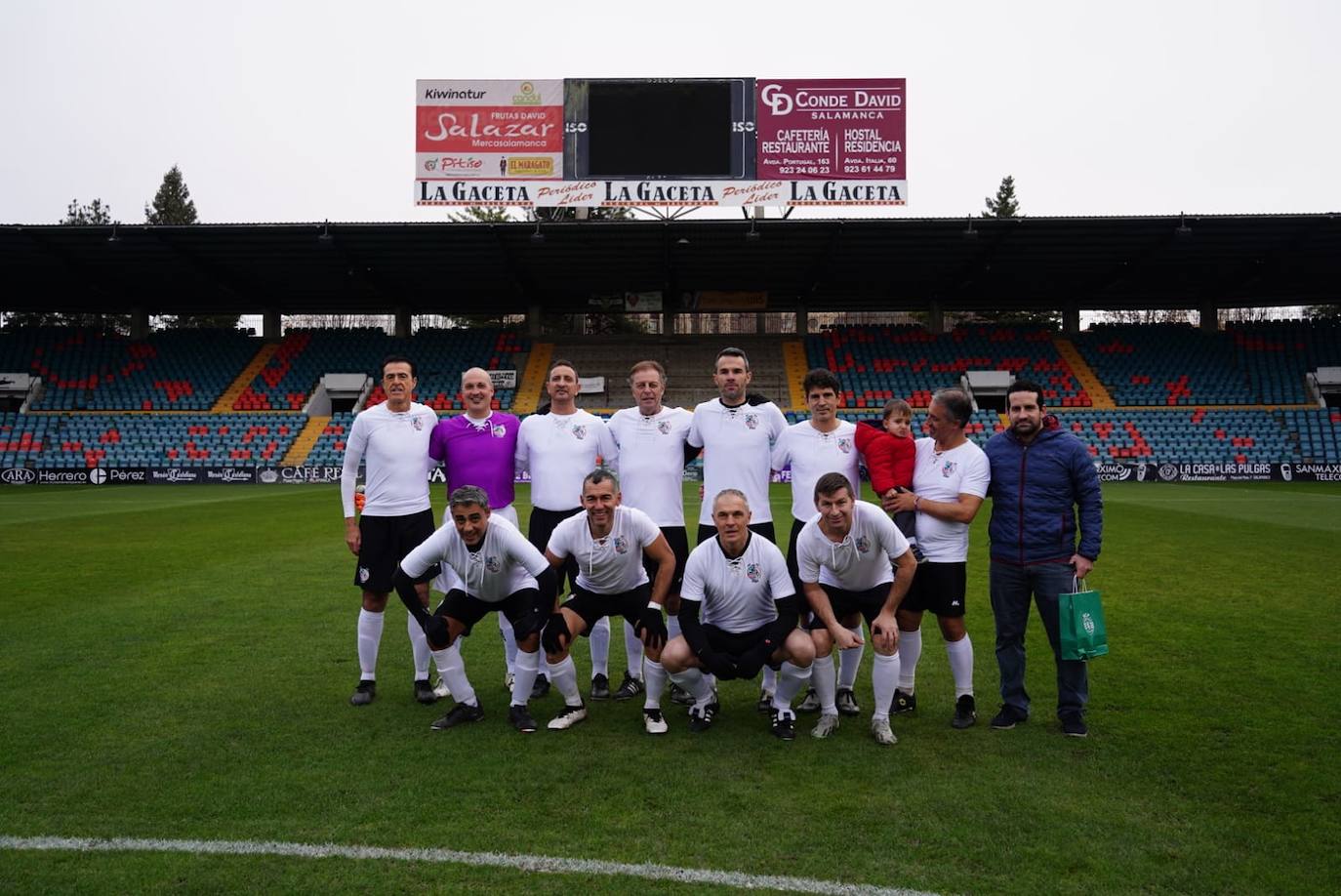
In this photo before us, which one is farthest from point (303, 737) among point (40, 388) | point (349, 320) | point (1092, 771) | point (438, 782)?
point (349, 320)

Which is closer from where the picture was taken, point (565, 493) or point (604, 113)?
point (565, 493)

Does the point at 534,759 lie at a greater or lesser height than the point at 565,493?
lesser

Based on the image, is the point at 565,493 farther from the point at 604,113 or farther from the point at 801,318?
the point at 801,318

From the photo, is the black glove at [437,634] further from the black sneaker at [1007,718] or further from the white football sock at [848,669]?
the black sneaker at [1007,718]

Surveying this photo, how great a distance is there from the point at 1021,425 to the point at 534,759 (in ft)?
11.4

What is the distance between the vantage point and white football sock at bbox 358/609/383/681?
19.5 ft

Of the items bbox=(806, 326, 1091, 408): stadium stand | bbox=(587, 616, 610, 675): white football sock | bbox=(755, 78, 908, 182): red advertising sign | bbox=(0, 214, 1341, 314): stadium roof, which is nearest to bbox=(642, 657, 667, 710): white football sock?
bbox=(587, 616, 610, 675): white football sock

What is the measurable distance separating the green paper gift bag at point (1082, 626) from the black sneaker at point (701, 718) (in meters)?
2.17

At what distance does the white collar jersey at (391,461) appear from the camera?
19.7 ft

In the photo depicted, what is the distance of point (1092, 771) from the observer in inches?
177

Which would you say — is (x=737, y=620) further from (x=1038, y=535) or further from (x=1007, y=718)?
(x=1038, y=535)

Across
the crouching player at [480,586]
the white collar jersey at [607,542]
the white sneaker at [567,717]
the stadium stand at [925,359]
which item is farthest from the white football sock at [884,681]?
the stadium stand at [925,359]

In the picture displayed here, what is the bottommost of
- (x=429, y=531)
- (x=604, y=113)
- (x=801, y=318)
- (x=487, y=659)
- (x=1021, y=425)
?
(x=487, y=659)

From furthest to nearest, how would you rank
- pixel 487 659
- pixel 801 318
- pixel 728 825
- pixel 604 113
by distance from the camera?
pixel 801 318
pixel 604 113
pixel 487 659
pixel 728 825
